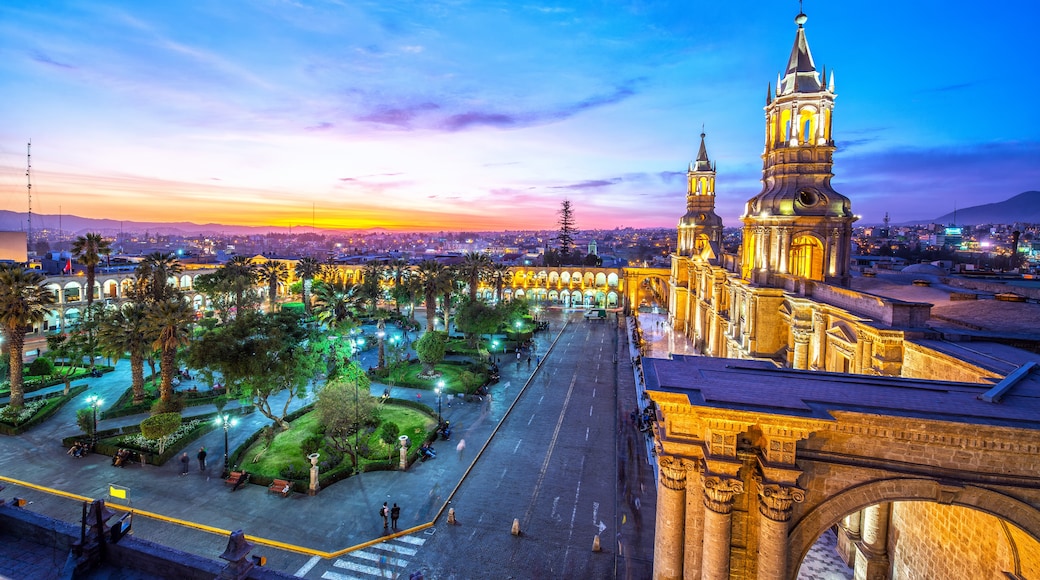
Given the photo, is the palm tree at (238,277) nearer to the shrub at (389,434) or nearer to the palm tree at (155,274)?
the palm tree at (155,274)

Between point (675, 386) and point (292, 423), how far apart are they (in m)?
23.7

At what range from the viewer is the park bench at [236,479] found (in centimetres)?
2064

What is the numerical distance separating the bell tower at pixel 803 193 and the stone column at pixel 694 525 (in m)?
21.2

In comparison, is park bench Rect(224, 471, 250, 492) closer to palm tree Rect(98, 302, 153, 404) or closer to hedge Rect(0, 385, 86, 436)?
palm tree Rect(98, 302, 153, 404)

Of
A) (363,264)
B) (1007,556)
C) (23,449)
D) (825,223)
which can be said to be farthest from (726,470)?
(363,264)

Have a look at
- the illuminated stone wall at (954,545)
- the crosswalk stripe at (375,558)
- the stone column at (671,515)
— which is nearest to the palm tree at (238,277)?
the crosswalk stripe at (375,558)

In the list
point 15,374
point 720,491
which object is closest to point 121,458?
point 15,374

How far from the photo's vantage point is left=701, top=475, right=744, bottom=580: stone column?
10.5m

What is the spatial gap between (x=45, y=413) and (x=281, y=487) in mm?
17825

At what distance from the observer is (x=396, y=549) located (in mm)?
17047

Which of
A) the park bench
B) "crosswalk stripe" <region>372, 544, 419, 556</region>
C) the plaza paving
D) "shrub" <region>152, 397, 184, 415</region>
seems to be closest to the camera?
the plaza paving

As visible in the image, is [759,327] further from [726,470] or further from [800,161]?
[726,470]

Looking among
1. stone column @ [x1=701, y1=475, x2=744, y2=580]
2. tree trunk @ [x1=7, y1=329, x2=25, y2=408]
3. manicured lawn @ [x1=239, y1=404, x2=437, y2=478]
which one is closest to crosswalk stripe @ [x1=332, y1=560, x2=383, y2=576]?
manicured lawn @ [x1=239, y1=404, x2=437, y2=478]

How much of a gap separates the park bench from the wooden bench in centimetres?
126
